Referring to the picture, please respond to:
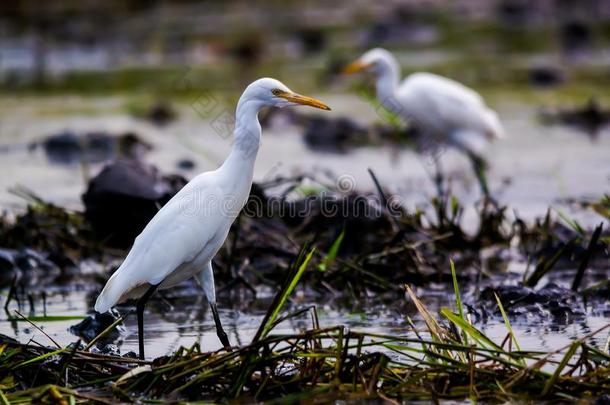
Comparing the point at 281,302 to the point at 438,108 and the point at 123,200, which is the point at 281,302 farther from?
the point at 438,108

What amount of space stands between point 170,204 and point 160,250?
0.31 m

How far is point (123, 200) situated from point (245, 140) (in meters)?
2.98

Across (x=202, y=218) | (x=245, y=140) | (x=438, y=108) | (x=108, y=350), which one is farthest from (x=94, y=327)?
(x=438, y=108)

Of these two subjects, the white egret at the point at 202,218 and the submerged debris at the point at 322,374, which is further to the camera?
the white egret at the point at 202,218

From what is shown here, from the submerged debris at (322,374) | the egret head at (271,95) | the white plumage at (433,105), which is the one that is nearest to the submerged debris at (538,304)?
the submerged debris at (322,374)

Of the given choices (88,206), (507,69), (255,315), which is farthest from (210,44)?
(255,315)

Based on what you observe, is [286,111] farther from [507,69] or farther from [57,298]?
[57,298]

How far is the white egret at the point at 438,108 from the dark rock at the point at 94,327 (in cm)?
681

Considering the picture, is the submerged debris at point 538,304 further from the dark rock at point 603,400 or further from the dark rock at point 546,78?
the dark rock at point 546,78

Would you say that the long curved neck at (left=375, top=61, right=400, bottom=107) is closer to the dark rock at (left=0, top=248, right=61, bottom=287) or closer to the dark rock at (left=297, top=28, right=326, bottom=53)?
the dark rock at (left=0, top=248, right=61, bottom=287)

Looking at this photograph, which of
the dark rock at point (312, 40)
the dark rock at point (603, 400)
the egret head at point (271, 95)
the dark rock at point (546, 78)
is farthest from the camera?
the dark rock at point (312, 40)

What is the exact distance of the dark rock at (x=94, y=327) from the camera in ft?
21.9

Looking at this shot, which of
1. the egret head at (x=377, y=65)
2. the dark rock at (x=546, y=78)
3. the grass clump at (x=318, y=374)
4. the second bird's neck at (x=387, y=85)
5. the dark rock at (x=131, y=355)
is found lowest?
the dark rock at (x=131, y=355)

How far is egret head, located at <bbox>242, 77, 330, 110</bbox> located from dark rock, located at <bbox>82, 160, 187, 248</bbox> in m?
2.74
